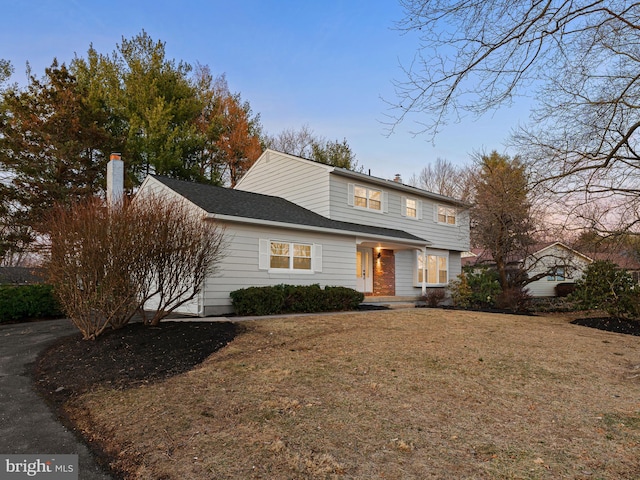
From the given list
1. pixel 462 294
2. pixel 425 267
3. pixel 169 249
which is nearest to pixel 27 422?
pixel 169 249

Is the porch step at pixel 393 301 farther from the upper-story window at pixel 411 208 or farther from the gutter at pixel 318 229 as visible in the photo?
the upper-story window at pixel 411 208

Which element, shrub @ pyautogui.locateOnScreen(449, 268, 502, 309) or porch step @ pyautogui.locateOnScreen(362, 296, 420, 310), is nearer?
porch step @ pyautogui.locateOnScreen(362, 296, 420, 310)

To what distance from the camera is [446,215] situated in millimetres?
19625

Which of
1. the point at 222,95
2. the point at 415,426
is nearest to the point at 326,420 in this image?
the point at 415,426

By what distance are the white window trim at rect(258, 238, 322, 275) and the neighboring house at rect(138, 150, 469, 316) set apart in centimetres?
3

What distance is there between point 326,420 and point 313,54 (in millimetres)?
6825

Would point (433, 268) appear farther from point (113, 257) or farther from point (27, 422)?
point (27, 422)

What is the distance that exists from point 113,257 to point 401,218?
13050 millimetres

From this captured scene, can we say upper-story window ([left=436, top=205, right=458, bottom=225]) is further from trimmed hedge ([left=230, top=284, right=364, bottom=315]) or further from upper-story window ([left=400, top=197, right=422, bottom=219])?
trimmed hedge ([left=230, top=284, right=364, bottom=315])

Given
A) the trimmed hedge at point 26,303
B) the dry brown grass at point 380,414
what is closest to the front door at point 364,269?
the dry brown grass at point 380,414

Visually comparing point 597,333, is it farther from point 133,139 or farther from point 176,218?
point 133,139

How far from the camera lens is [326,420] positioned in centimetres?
378

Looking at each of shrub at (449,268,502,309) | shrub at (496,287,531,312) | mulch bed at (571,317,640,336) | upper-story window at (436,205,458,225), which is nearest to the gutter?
shrub at (449,268,502,309)

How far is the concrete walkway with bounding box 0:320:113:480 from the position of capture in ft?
10.6
